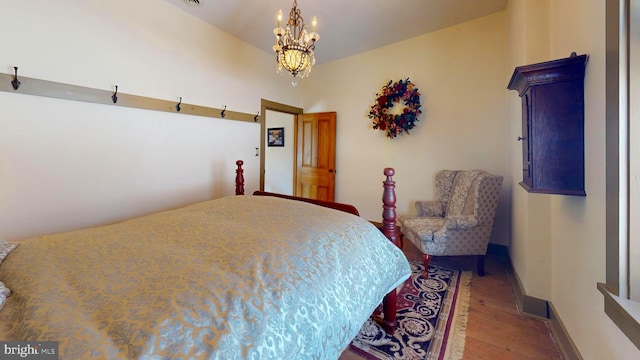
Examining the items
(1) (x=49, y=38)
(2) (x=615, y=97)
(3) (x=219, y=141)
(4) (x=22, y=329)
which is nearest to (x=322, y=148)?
(3) (x=219, y=141)

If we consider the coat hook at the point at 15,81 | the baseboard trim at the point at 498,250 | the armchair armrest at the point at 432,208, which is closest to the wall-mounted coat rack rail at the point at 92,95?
the coat hook at the point at 15,81

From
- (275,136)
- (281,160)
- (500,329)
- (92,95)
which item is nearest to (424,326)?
(500,329)

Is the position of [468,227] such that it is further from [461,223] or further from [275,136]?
[275,136]

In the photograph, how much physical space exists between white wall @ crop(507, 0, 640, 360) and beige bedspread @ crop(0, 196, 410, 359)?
946mm

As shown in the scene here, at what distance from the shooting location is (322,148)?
15.1 ft

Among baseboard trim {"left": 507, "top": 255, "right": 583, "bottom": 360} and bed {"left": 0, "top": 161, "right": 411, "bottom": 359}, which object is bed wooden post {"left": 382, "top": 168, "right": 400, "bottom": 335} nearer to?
bed {"left": 0, "top": 161, "right": 411, "bottom": 359}

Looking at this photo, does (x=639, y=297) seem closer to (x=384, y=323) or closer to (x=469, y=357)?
(x=469, y=357)

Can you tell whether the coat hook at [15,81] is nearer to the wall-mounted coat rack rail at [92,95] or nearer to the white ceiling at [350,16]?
the wall-mounted coat rack rail at [92,95]

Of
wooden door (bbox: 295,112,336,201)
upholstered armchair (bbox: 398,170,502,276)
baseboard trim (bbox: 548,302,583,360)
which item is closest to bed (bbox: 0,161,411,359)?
baseboard trim (bbox: 548,302,583,360)

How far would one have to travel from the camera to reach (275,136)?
18.4 feet

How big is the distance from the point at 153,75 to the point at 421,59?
11.3 ft

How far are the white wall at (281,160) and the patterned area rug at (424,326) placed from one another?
3.30 metres

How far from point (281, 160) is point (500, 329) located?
4.51 meters

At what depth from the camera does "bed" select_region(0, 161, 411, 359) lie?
2.14 feet
